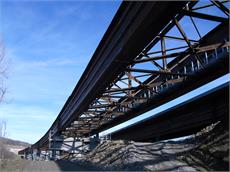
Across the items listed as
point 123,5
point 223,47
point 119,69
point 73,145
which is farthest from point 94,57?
point 73,145

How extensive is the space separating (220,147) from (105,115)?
554 inches

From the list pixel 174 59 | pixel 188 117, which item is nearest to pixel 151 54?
pixel 174 59

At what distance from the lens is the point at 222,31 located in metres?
11.6

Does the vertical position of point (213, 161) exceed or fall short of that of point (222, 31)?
it falls short

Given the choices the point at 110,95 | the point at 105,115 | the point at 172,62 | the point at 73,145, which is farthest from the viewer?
the point at 73,145

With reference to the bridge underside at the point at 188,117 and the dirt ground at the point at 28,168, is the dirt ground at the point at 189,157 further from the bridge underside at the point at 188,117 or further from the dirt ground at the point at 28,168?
the dirt ground at the point at 28,168

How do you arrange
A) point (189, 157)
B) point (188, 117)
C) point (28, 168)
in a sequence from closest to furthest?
point (189, 157)
point (28, 168)
point (188, 117)

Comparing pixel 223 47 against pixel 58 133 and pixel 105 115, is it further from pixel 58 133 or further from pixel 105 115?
pixel 58 133

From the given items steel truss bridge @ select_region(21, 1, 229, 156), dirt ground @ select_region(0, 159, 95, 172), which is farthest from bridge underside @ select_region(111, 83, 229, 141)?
dirt ground @ select_region(0, 159, 95, 172)

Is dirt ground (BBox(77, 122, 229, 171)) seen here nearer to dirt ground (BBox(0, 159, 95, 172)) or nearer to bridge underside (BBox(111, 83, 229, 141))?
bridge underside (BBox(111, 83, 229, 141))

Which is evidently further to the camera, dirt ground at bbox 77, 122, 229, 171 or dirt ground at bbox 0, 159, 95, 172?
dirt ground at bbox 0, 159, 95, 172

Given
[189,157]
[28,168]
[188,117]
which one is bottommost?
[28,168]

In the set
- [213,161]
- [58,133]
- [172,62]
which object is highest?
[172,62]

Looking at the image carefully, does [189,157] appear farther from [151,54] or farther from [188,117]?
[188,117]
